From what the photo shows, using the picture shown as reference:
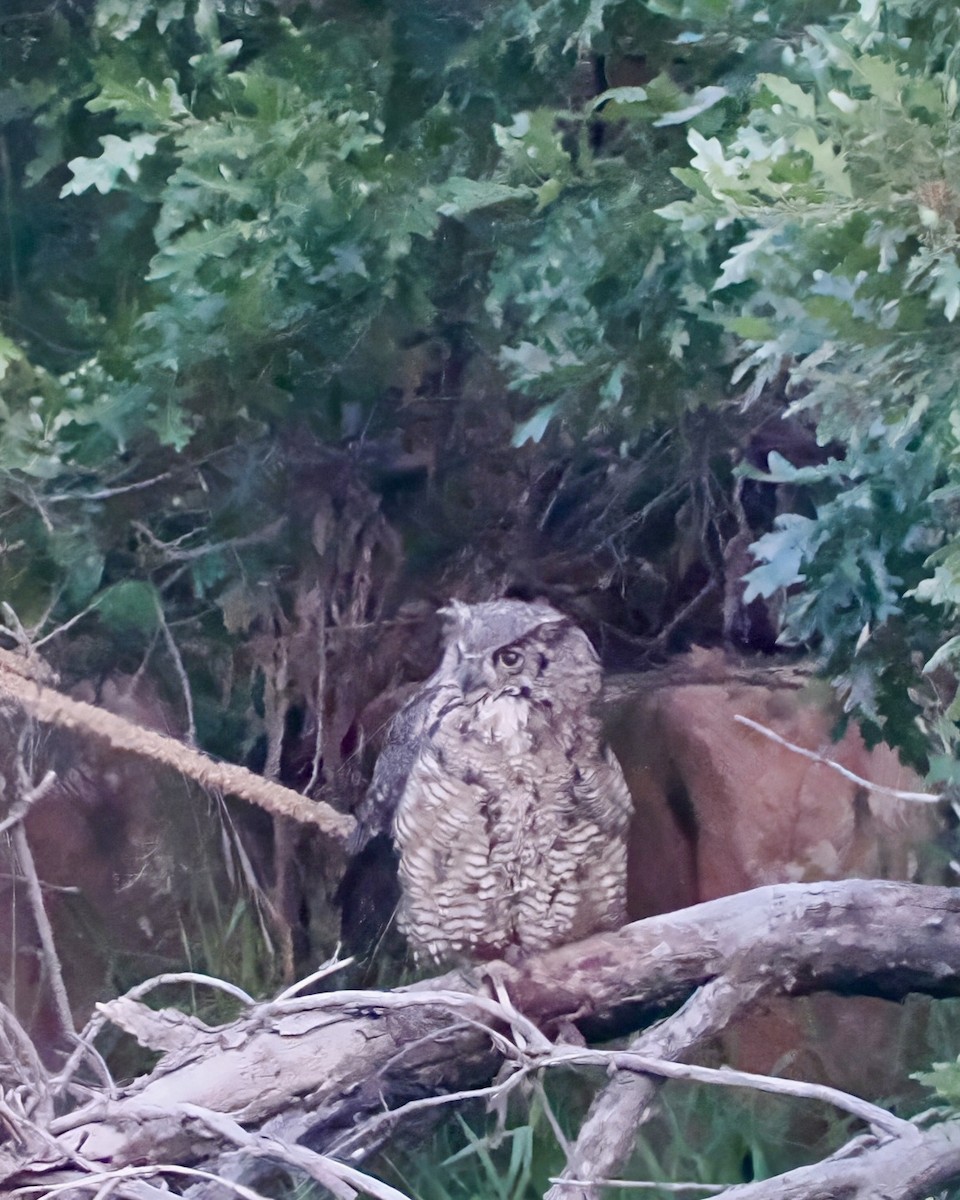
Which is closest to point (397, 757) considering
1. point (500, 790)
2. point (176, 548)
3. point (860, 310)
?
point (500, 790)

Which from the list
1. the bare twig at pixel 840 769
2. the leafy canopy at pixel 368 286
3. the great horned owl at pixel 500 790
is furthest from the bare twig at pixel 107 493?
the bare twig at pixel 840 769

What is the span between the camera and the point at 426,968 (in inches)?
54.1

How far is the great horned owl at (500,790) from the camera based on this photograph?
1.38 metres

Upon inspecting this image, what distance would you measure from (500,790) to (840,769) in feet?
1.27

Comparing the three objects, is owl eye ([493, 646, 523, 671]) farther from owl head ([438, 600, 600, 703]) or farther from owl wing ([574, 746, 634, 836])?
owl wing ([574, 746, 634, 836])

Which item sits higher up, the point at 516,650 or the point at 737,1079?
the point at 516,650

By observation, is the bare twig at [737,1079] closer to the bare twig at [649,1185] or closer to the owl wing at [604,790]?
the bare twig at [649,1185]

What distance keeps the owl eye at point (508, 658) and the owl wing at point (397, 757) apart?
6 centimetres

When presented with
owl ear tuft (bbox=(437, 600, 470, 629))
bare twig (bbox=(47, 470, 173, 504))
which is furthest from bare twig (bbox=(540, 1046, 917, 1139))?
bare twig (bbox=(47, 470, 173, 504))

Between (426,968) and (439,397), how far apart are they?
2.20 ft

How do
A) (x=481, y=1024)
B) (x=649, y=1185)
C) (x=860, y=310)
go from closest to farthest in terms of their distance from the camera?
(x=860, y=310) → (x=649, y=1185) → (x=481, y=1024)

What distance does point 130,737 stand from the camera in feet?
4.46

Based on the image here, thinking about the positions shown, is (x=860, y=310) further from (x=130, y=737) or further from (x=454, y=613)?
(x=130, y=737)

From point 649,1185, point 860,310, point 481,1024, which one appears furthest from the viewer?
point 481,1024
